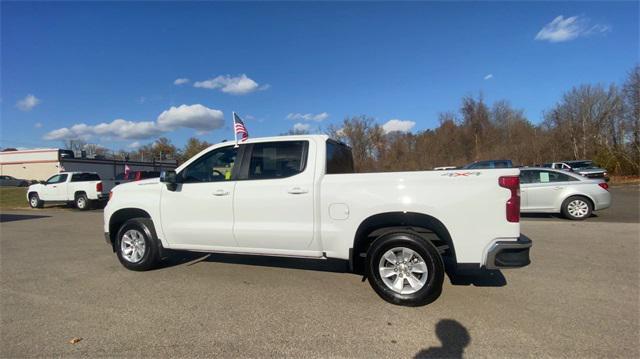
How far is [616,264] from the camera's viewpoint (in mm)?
5539

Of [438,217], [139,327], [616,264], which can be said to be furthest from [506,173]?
[139,327]

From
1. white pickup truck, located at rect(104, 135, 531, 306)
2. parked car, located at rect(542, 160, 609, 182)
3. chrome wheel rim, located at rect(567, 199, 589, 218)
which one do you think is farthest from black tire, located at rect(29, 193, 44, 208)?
parked car, located at rect(542, 160, 609, 182)

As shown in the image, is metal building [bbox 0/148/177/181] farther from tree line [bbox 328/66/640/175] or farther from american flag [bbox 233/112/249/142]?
american flag [bbox 233/112/249/142]

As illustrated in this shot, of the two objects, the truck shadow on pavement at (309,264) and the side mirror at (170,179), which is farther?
the side mirror at (170,179)

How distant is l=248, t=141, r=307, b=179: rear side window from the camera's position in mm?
4645

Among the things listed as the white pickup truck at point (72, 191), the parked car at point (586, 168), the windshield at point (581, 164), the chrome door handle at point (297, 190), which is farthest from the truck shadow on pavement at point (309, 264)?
the windshield at point (581, 164)

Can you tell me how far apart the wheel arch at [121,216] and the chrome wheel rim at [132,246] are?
0.25 meters

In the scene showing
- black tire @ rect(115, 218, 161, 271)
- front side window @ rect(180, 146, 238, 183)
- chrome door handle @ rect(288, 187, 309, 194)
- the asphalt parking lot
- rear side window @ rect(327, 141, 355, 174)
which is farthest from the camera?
black tire @ rect(115, 218, 161, 271)

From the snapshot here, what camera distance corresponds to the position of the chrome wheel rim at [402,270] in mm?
4050

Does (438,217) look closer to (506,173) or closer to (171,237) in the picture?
(506,173)

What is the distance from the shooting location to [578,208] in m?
10.1

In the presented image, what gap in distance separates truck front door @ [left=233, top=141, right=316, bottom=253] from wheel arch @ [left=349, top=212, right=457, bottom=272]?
0.60 m

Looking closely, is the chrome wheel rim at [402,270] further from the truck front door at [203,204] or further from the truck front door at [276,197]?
the truck front door at [203,204]

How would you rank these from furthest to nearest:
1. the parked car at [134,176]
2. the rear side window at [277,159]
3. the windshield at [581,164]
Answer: the windshield at [581,164], the parked car at [134,176], the rear side window at [277,159]
